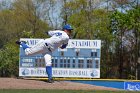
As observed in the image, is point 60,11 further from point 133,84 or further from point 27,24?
point 133,84

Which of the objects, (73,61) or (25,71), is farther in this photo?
(25,71)

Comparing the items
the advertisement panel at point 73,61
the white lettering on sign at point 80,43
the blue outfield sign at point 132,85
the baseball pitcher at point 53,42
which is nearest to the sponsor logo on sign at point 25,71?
the advertisement panel at point 73,61

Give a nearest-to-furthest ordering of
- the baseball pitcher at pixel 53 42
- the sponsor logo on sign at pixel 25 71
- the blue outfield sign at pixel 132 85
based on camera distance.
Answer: the baseball pitcher at pixel 53 42
the blue outfield sign at pixel 132 85
the sponsor logo on sign at pixel 25 71

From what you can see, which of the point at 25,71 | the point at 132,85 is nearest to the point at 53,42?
the point at 132,85

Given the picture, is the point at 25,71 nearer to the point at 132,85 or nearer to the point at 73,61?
the point at 73,61

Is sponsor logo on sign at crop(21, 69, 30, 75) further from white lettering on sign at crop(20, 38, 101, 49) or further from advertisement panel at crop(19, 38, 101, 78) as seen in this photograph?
white lettering on sign at crop(20, 38, 101, 49)

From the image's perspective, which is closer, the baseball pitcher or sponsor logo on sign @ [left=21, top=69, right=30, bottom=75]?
the baseball pitcher

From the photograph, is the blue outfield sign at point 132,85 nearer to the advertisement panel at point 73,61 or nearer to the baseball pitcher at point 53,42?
the advertisement panel at point 73,61

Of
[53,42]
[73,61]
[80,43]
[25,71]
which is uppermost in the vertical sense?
[80,43]

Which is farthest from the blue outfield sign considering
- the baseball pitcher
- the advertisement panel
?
the baseball pitcher

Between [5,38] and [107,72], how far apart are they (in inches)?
578

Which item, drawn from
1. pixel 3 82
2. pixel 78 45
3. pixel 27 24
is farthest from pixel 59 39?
pixel 27 24

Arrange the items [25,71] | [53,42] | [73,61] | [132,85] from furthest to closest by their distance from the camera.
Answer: [25,71] → [73,61] → [132,85] → [53,42]

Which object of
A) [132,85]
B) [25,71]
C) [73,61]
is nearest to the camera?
[132,85]
